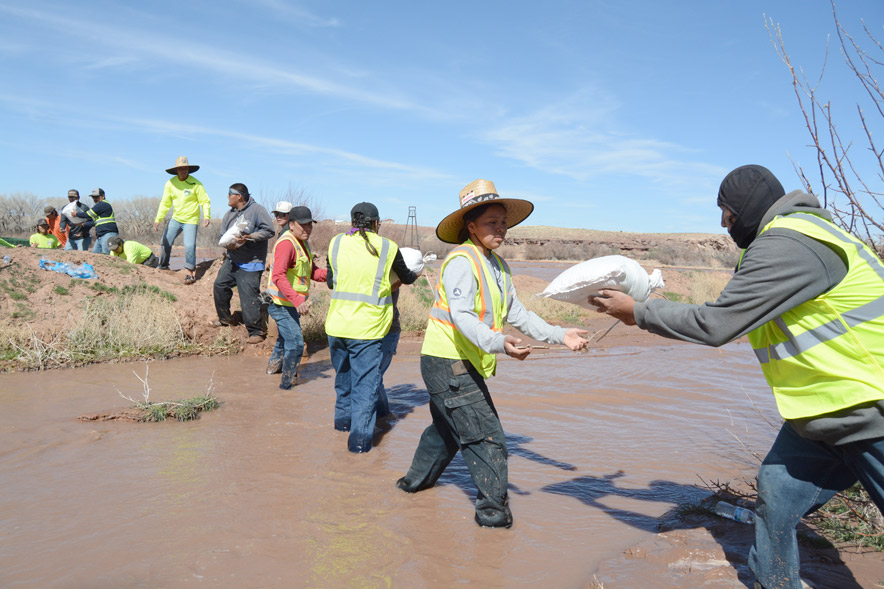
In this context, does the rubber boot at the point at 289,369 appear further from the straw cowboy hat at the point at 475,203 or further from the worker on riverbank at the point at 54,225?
the worker on riverbank at the point at 54,225

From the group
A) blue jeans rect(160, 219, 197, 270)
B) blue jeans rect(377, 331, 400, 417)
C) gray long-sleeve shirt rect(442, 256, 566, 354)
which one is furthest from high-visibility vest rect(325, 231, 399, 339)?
blue jeans rect(160, 219, 197, 270)

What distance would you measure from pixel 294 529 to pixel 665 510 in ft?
8.22

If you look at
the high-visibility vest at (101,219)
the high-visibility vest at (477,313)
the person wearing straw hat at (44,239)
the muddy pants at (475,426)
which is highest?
the high-visibility vest at (101,219)

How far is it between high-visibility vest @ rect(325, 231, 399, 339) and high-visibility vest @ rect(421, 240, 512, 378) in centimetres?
141

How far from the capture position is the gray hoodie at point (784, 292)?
8.11ft

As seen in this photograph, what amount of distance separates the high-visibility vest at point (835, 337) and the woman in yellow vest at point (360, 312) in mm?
3294

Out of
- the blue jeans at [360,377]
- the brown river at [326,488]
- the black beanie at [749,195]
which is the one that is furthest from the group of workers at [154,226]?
the black beanie at [749,195]

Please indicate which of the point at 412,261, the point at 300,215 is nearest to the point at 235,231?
the point at 300,215

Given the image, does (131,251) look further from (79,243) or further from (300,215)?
(300,215)

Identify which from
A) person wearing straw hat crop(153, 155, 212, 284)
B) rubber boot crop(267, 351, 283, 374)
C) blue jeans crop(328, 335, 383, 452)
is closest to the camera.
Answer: blue jeans crop(328, 335, 383, 452)

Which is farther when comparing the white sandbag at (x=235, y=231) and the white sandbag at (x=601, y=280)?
the white sandbag at (x=235, y=231)

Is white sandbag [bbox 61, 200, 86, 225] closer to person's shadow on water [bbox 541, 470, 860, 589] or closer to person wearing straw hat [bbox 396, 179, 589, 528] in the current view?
person wearing straw hat [bbox 396, 179, 589, 528]

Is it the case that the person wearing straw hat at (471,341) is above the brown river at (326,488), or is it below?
above

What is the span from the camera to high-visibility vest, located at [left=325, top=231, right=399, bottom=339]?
5246 millimetres
